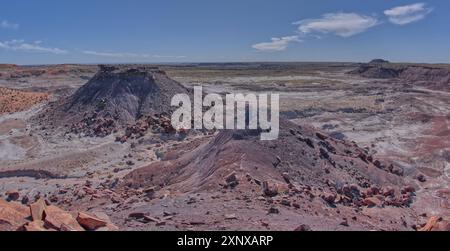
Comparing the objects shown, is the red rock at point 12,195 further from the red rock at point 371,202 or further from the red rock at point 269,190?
the red rock at point 371,202

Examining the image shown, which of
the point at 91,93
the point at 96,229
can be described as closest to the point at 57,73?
the point at 91,93

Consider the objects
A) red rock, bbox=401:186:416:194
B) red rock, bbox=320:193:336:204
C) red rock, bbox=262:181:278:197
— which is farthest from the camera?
red rock, bbox=401:186:416:194

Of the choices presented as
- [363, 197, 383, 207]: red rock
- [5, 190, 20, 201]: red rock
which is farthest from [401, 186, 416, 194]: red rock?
[5, 190, 20, 201]: red rock

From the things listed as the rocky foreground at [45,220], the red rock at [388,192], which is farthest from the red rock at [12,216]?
the red rock at [388,192]

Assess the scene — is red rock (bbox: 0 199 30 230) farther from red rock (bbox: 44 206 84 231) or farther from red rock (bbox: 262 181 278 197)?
red rock (bbox: 262 181 278 197)

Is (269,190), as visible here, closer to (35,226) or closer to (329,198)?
(329,198)

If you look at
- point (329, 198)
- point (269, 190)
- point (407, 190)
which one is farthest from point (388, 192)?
point (269, 190)

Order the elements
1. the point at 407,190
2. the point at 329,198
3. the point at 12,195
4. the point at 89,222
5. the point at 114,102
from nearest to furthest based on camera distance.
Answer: the point at 89,222 → the point at 329,198 → the point at 12,195 → the point at 407,190 → the point at 114,102
